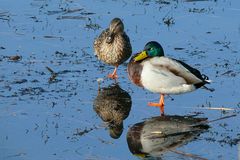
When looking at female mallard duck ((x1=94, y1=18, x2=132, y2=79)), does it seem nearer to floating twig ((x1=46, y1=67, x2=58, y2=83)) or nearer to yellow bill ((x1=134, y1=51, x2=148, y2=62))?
floating twig ((x1=46, y1=67, x2=58, y2=83))

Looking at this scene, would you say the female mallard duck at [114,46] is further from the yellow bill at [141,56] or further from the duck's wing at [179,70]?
the duck's wing at [179,70]

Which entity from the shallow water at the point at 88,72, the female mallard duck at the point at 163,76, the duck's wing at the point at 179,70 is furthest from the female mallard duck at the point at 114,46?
the duck's wing at the point at 179,70

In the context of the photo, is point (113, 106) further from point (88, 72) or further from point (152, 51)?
point (88, 72)

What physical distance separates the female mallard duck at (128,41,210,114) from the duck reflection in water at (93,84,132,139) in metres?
0.36

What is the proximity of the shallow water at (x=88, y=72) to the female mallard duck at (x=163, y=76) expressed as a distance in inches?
9.1

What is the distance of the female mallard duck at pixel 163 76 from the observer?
30.4ft

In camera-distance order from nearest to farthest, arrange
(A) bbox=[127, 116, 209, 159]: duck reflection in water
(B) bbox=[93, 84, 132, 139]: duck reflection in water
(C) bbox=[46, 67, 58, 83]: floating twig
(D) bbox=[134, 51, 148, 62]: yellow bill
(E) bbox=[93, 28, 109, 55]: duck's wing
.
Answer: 1. (A) bbox=[127, 116, 209, 159]: duck reflection in water
2. (B) bbox=[93, 84, 132, 139]: duck reflection in water
3. (D) bbox=[134, 51, 148, 62]: yellow bill
4. (C) bbox=[46, 67, 58, 83]: floating twig
5. (E) bbox=[93, 28, 109, 55]: duck's wing

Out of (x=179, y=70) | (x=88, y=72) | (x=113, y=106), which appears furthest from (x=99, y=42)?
(x=179, y=70)

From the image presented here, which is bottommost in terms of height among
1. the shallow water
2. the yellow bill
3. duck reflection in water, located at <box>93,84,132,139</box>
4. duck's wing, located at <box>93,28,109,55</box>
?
duck reflection in water, located at <box>93,84,132,139</box>

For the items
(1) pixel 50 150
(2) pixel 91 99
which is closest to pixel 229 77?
(2) pixel 91 99

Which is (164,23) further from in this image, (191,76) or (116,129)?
(116,129)

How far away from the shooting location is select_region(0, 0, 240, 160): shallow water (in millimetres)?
7996

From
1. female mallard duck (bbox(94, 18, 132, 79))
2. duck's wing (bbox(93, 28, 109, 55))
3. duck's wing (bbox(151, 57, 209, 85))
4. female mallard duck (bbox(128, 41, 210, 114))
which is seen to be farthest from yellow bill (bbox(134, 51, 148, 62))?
duck's wing (bbox(93, 28, 109, 55))

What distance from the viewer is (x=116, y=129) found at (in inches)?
335
